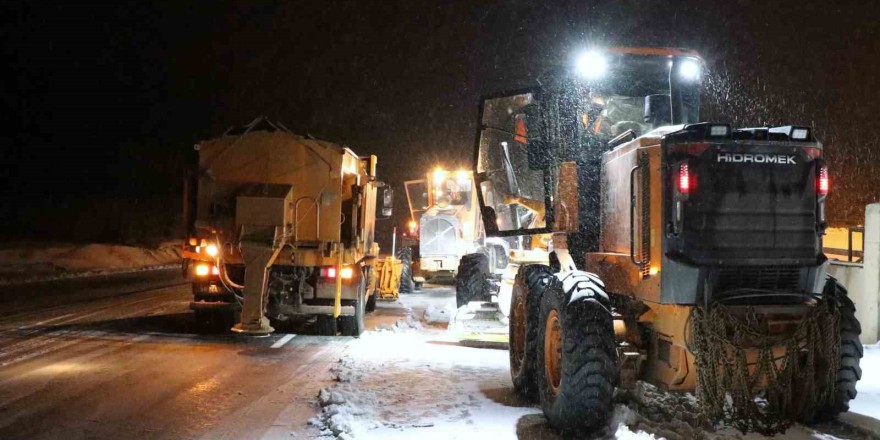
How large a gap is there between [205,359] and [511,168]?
498 centimetres

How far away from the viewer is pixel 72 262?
30.2 meters

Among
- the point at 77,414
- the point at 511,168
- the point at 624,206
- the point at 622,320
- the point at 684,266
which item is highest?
the point at 511,168

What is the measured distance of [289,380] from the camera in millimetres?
9039

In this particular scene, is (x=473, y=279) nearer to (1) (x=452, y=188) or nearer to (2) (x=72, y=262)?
(1) (x=452, y=188)

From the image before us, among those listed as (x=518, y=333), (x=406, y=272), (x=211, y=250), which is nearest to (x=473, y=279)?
(x=211, y=250)

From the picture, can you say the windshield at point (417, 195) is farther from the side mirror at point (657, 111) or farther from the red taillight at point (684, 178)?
the red taillight at point (684, 178)

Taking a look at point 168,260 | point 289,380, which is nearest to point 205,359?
point 289,380

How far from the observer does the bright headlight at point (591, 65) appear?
27.0ft

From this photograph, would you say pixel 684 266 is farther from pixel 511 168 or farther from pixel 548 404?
pixel 511 168

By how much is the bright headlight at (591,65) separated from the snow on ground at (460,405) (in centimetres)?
341

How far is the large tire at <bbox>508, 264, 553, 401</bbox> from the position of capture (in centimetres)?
769

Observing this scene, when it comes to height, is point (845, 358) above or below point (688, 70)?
below

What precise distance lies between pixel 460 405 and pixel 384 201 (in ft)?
28.8

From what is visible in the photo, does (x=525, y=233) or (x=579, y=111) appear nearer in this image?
(x=579, y=111)
